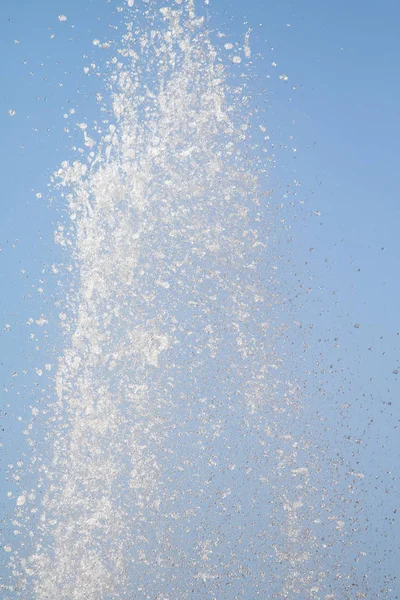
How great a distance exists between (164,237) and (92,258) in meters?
0.73

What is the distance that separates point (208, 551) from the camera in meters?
7.65

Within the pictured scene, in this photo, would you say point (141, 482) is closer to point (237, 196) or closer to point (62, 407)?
point (62, 407)

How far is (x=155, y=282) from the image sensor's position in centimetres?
757

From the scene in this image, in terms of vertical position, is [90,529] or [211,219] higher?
[211,219]

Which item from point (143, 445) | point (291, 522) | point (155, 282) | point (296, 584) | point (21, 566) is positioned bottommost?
point (296, 584)

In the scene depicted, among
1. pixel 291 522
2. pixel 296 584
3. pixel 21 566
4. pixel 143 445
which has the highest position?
pixel 143 445

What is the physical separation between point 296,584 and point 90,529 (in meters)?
2.05

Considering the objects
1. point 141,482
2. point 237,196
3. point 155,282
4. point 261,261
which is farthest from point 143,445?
point 237,196

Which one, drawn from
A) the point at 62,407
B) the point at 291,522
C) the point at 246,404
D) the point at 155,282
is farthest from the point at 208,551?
the point at 155,282

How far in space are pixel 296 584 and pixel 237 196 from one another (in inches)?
149

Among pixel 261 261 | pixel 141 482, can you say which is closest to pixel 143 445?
pixel 141 482

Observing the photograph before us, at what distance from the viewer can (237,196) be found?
7.53 m

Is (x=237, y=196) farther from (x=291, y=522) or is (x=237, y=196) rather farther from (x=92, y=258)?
(x=291, y=522)

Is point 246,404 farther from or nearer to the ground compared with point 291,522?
farther from the ground
